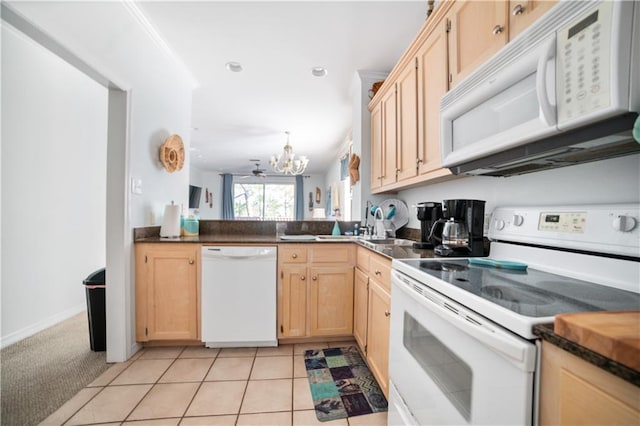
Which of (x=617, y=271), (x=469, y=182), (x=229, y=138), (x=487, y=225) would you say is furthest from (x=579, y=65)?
(x=229, y=138)

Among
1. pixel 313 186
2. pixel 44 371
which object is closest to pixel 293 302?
pixel 44 371

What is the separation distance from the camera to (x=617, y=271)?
82 centimetres

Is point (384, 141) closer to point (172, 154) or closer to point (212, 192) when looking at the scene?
point (172, 154)

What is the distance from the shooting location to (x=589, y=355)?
45 cm

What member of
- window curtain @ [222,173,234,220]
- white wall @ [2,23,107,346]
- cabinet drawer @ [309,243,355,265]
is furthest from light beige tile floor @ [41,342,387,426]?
window curtain @ [222,173,234,220]

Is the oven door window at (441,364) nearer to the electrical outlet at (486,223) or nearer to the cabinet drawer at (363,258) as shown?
the electrical outlet at (486,223)

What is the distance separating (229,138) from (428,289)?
16.7 ft

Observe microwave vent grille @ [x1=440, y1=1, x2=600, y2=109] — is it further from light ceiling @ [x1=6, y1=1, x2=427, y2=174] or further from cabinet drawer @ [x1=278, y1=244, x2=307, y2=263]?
cabinet drawer @ [x1=278, y1=244, x2=307, y2=263]

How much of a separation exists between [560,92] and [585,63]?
0.08m

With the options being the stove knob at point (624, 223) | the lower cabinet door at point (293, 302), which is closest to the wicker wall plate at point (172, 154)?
the lower cabinet door at point (293, 302)

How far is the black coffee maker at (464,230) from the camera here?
133cm

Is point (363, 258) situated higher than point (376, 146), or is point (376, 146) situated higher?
point (376, 146)

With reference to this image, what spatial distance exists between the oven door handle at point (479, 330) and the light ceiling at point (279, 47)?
77.0 inches

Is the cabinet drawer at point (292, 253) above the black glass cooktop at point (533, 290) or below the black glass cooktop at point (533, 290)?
below
